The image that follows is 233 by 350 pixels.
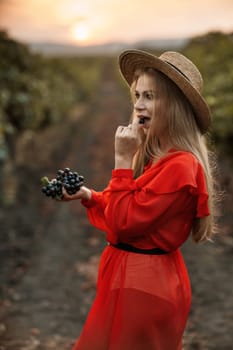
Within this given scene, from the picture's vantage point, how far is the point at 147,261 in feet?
7.04

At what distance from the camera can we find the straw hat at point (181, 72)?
206 centimetres

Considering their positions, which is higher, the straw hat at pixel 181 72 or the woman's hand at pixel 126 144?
the straw hat at pixel 181 72

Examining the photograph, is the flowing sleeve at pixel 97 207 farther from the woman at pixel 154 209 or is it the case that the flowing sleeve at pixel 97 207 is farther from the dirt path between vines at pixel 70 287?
the dirt path between vines at pixel 70 287

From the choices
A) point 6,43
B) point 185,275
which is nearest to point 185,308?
point 185,275

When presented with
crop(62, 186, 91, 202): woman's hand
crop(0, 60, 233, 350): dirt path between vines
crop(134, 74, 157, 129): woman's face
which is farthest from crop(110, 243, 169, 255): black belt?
crop(0, 60, 233, 350): dirt path between vines

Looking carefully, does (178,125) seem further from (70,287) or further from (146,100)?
(70,287)

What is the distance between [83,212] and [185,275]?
6.58 metres

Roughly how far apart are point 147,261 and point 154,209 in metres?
0.26

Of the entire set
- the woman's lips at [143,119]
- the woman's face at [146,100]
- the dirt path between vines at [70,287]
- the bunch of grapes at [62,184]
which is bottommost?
the dirt path between vines at [70,287]

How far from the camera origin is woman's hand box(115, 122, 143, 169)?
2.07m

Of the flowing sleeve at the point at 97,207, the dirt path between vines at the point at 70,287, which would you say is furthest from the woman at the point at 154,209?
the dirt path between vines at the point at 70,287

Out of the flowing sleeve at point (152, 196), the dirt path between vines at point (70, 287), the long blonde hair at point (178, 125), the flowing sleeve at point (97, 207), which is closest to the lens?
the flowing sleeve at point (152, 196)

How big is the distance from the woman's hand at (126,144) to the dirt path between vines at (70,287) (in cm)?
256

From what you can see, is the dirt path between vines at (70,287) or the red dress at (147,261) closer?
the red dress at (147,261)
